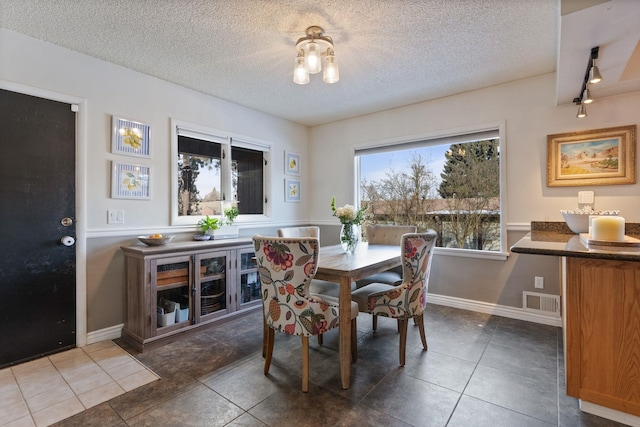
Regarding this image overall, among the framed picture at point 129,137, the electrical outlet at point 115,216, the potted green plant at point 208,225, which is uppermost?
the framed picture at point 129,137

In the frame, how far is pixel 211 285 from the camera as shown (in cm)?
299

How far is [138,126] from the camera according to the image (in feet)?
Answer: 9.39

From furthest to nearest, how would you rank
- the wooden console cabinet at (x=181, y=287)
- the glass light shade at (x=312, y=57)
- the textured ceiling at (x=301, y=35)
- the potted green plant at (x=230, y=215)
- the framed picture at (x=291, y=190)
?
the framed picture at (x=291, y=190) → the potted green plant at (x=230, y=215) → the wooden console cabinet at (x=181, y=287) → the glass light shade at (x=312, y=57) → the textured ceiling at (x=301, y=35)

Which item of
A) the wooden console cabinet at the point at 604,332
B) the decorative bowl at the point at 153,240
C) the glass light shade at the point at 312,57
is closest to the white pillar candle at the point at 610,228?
the wooden console cabinet at the point at 604,332

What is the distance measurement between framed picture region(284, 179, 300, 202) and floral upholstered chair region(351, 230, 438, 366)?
2.47 metres

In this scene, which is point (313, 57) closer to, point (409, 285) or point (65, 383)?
point (409, 285)

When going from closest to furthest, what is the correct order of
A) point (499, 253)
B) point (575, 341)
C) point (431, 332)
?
point (575, 341)
point (431, 332)
point (499, 253)

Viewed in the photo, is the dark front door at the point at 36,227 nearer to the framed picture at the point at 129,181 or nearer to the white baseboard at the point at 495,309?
the framed picture at the point at 129,181

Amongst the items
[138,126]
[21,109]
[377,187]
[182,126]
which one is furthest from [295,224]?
[21,109]

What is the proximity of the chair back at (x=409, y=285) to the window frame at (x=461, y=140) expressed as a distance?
141 centimetres

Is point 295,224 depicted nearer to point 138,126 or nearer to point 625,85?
point 138,126

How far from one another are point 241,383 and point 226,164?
2.50 m

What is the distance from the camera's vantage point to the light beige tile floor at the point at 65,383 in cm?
171

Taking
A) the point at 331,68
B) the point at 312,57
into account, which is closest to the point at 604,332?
the point at 331,68
